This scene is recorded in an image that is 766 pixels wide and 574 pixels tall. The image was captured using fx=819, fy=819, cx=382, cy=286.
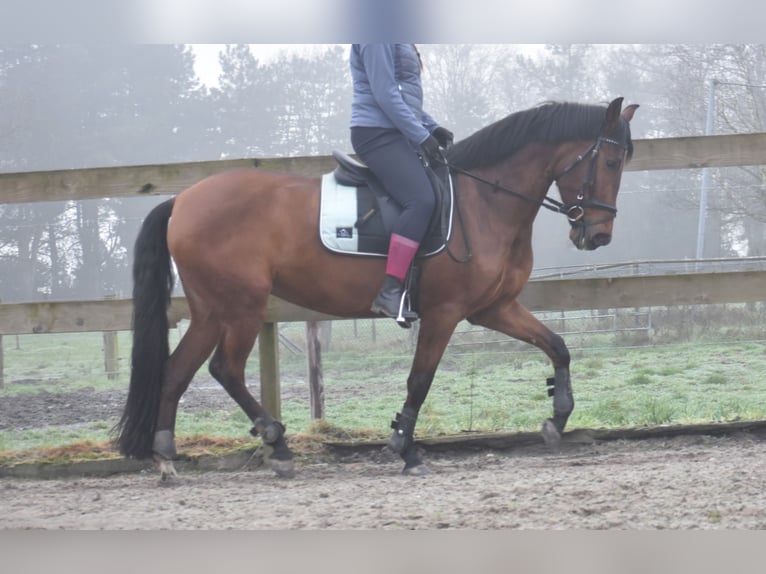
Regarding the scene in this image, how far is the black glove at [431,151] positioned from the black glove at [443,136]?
0.08m

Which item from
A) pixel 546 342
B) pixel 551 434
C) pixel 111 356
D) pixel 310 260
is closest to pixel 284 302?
pixel 310 260

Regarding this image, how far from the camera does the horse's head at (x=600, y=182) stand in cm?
425

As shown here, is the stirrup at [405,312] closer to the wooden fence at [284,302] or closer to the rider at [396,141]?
the rider at [396,141]

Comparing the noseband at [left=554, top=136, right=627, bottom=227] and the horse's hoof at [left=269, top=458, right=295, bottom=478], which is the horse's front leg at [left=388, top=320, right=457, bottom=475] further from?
the noseband at [left=554, top=136, right=627, bottom=227]

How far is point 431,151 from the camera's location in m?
4.16

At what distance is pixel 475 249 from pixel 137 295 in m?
1.80

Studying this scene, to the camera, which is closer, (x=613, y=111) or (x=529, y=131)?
(x=613, y=111)

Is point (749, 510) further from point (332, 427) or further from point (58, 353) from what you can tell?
point (58, 353)

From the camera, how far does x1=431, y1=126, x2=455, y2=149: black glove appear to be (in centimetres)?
430

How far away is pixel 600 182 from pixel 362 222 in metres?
1.26

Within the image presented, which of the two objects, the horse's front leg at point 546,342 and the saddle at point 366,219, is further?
the horse's front leg at point 546,342

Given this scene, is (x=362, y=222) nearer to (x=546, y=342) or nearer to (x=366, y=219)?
(x=366, y=219)

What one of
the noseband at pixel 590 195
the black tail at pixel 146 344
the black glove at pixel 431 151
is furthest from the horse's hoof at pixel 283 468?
the noseband at pixel 590 195

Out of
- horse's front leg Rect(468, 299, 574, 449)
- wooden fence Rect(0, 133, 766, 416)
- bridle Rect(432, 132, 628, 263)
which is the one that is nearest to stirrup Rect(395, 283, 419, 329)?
bridle Rect(432, 132, 628, 263)
